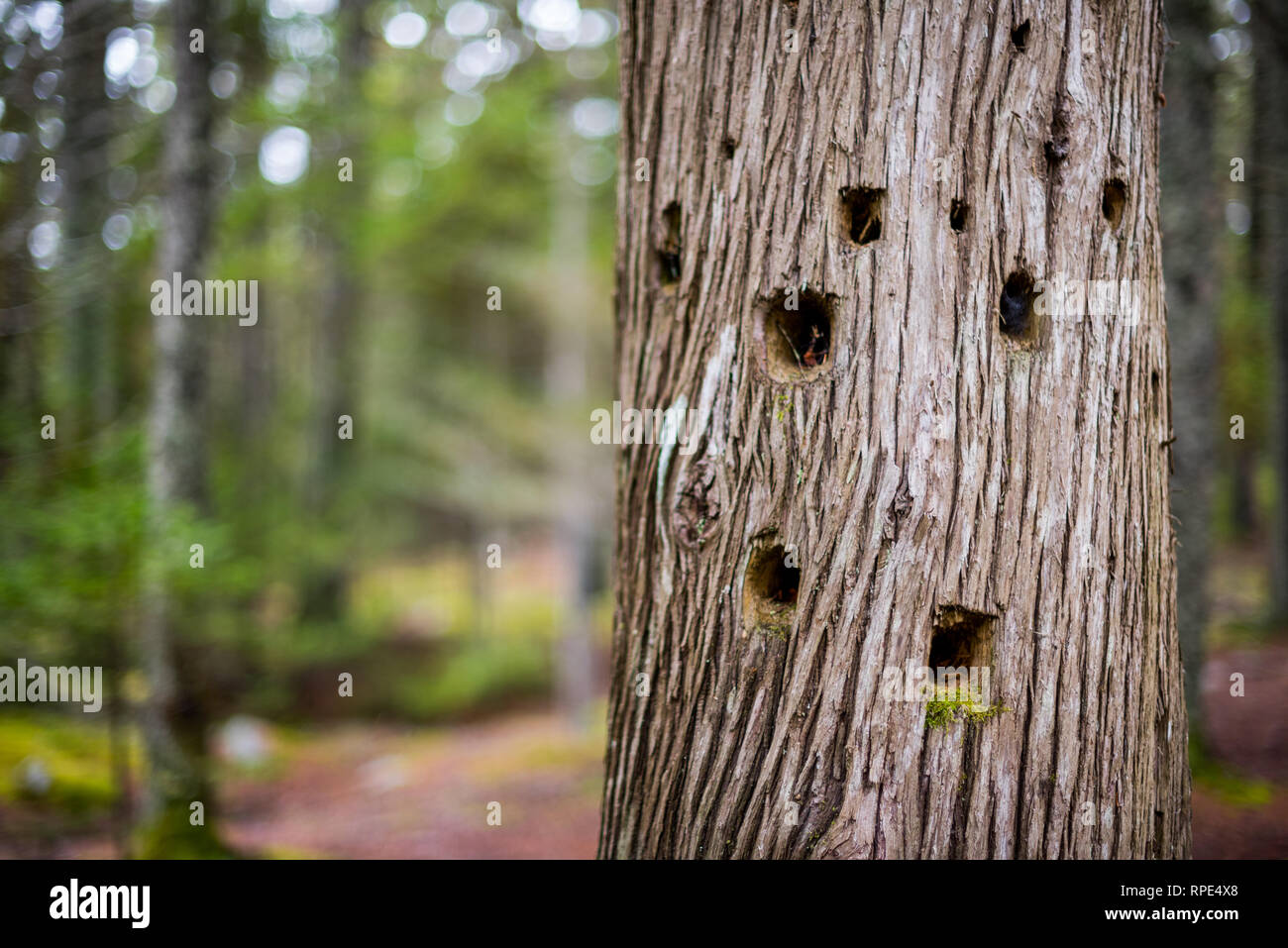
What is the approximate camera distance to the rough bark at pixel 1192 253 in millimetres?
5152

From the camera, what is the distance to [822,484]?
205 centimetres

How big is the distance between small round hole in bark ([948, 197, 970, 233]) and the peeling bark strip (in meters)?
0.02

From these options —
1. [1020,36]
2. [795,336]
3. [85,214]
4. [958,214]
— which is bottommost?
[795,336]

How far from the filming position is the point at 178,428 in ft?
19.6

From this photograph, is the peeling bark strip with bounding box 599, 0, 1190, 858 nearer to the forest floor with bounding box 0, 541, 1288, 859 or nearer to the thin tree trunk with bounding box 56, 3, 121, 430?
the forest floor with bounding box 0, 541, 1288, 859

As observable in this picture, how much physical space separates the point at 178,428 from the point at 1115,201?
635cm

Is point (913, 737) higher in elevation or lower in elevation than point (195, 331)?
lower

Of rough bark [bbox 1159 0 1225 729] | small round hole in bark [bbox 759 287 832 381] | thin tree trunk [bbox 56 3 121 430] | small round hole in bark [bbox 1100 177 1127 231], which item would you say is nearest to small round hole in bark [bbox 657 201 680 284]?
small round hole in bark [bbox 759 287 832 381]

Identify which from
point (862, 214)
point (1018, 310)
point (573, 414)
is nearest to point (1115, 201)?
point (1018, 310)

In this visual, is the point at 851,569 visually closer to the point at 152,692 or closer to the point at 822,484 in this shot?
the point at 822,484

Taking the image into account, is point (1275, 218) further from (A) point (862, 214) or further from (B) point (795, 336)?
(B) point (795, 336)

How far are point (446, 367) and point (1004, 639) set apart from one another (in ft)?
43.6
